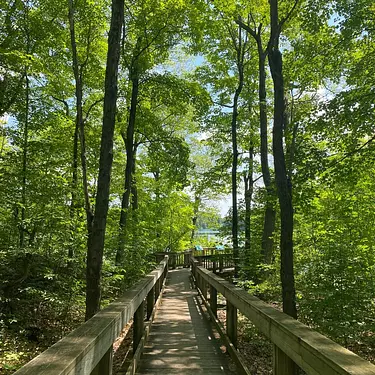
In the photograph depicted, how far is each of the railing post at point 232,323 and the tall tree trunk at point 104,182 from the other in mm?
2286

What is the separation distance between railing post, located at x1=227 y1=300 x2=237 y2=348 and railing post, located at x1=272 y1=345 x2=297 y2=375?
74.1 inches

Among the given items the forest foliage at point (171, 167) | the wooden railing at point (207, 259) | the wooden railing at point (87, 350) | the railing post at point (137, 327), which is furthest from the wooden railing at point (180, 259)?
the wooden railing at point (87, 350)

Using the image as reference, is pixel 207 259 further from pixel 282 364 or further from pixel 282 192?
pixel 282 364

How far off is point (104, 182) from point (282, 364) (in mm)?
4169

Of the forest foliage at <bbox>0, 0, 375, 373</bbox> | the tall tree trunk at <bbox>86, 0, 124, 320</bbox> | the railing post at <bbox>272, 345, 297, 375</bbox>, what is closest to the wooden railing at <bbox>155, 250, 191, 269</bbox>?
the forest foliage at <bbox>0, 0, 375, 373</bbox>

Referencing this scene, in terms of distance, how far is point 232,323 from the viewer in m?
4.37

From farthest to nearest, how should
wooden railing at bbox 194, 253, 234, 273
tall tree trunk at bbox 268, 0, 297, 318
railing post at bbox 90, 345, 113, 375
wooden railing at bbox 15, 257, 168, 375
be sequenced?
wooden railing at bbox 194, 253, 234, 273, tall tree trunk at bbox 268, 0, 297, 318, railing post at bbox 90, 345, 113, 375, wooden railing at bbox 15, 257, 168, 375

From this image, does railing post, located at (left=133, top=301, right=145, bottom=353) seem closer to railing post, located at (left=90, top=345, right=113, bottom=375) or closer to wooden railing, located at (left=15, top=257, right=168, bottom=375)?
wooden railing, located at (left=15, top=257, right=168, bottom=375)

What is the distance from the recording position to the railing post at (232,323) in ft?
14.1

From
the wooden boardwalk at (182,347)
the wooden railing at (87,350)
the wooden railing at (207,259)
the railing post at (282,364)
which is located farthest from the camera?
the wooden railing at (207,259)

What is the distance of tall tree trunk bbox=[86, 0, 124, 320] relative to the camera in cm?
568

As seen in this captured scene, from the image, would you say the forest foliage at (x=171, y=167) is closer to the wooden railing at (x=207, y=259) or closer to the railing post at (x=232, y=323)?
the railing post at (x=232, y=323)

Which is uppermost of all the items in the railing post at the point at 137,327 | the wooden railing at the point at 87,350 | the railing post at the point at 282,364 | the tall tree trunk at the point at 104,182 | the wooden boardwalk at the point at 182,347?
the tall tree trunk at the point at 104,182

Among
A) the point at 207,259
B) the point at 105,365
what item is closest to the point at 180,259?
the point at 207,259
